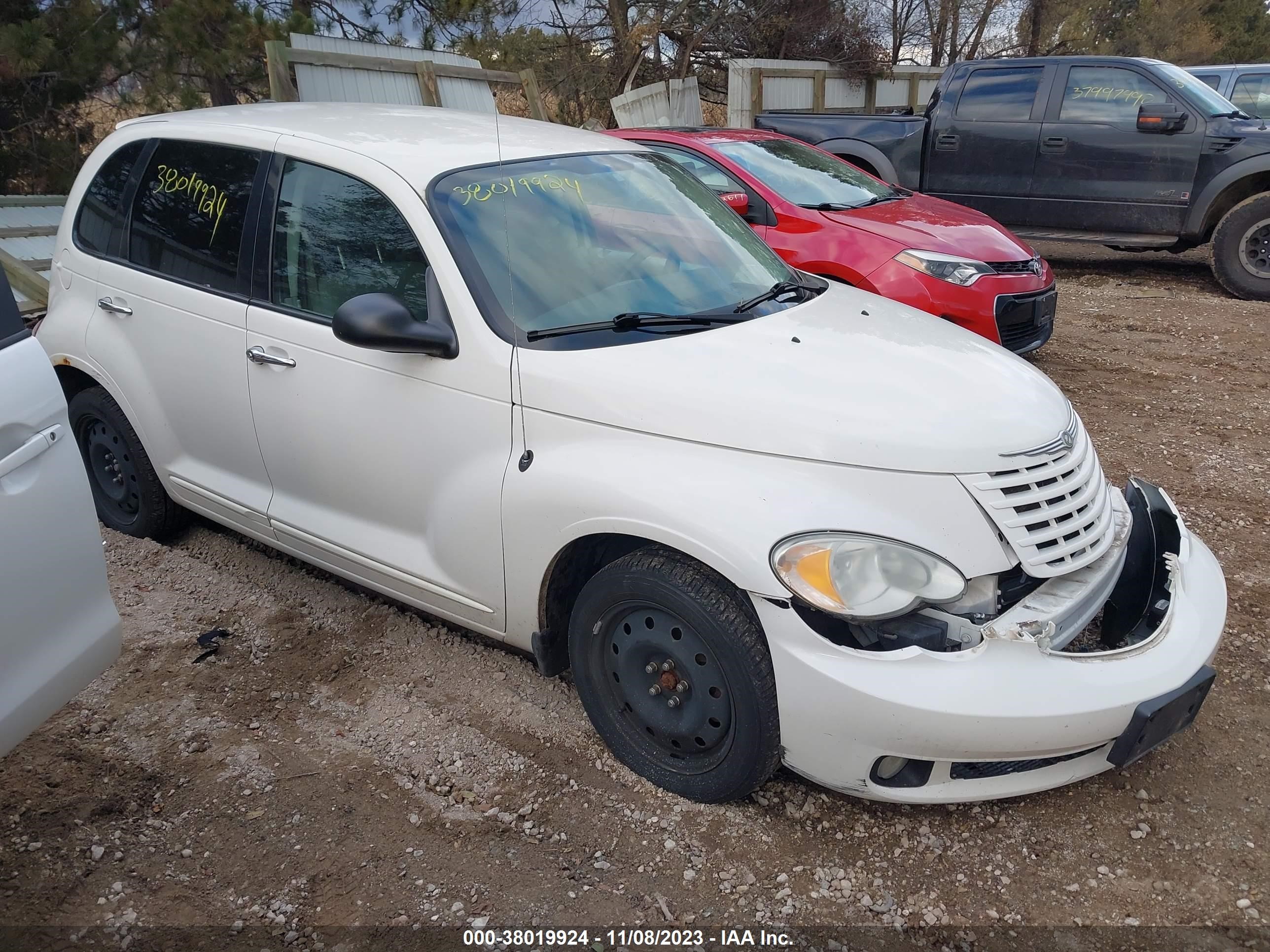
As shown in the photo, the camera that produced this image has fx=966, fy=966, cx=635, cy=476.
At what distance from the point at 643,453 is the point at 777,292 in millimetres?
1108

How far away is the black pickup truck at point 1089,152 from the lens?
852cm

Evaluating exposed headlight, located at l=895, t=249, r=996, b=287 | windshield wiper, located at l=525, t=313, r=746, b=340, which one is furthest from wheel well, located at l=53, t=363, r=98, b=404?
exposed headlight, located at l=895, t=249, r=996, b=287

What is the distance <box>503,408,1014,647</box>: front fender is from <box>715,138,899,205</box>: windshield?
4292mm

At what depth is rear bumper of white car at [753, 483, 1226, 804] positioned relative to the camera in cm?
235

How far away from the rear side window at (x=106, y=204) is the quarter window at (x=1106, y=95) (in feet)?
27.3

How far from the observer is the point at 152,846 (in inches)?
106

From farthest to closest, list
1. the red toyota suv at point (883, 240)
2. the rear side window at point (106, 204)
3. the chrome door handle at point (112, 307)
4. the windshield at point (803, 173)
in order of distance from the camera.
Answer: the windshield at point (803, 173) → the red toyota suv at point (883, 240) → the rear side window at point (106, 204) → the chrome door handle at point (112, 307)

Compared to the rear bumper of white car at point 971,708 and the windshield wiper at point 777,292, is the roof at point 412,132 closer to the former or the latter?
the windshield wiper at point 777,292

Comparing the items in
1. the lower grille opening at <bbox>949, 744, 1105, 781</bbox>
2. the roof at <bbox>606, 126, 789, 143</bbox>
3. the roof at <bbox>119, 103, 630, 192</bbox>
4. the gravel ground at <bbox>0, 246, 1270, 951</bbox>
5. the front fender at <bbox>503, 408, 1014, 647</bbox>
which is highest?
the roof at <bbox>119, 103, 630, 192</bbox>

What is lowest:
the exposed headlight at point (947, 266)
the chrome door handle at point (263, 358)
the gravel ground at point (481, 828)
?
the gravel ground at point (481, 828)

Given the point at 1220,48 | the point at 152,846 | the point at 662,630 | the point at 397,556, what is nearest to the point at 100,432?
the point at 397,556

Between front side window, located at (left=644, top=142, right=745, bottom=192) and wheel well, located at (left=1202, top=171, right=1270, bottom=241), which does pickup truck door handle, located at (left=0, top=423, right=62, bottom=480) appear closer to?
front side window, located at (left=644, top=142, right=745, bottom=192)

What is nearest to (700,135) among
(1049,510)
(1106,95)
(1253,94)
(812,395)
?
(1106,95)

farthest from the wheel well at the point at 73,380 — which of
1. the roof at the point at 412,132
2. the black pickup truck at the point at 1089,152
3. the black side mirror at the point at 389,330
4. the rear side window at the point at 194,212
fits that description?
the black pickup truck at the point at 1089,152
